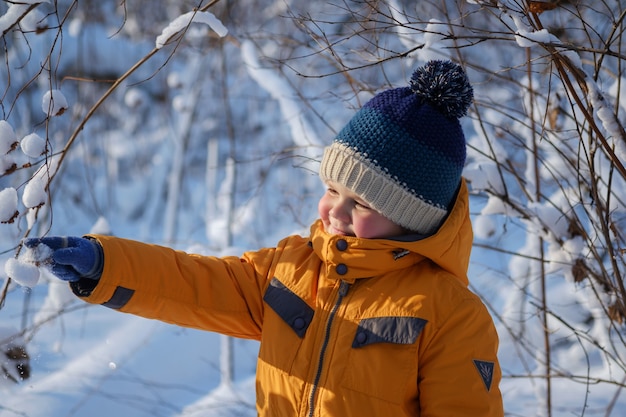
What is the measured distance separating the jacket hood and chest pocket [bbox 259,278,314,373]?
0.34 ft

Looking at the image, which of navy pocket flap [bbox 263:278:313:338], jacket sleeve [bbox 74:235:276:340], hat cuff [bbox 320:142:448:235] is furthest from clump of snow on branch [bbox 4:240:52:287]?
hat cuff [bbox 320:142:448:235]

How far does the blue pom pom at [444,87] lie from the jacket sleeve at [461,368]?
1.39ft

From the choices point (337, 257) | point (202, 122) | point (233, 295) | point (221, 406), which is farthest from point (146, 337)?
point (202, 122)

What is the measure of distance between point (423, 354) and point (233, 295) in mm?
457

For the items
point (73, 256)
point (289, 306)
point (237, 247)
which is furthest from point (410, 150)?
point (237, 247)

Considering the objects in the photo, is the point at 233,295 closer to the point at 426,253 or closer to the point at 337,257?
the point at 337,257

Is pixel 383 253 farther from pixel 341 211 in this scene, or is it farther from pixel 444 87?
pixel 444 87

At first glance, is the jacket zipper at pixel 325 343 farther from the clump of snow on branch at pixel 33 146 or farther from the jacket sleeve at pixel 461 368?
the clump of snow on branch at pixel 33 146

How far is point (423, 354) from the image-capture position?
1.31 m

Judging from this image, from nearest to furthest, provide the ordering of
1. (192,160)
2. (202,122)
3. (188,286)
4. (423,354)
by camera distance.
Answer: (423,354), (188,286), (202,122), (192,160)

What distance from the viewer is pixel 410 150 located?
54.4 inches

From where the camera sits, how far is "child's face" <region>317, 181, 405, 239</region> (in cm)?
140

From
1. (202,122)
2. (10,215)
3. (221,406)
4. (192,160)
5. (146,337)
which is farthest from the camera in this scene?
(192,160)

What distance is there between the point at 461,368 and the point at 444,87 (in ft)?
1.94
